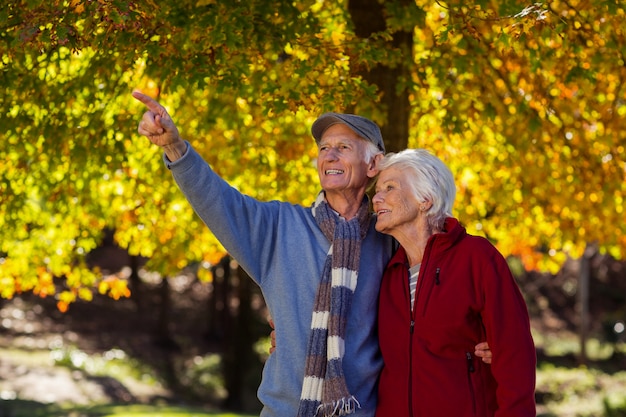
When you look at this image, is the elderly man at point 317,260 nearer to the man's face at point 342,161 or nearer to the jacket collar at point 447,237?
the man's face at point 342,161

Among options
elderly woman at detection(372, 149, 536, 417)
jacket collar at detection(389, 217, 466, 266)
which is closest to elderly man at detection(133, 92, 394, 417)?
elderly woman at detection(372, 149, 536, 417)

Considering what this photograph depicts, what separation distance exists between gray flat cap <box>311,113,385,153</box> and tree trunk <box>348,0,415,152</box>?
215cm

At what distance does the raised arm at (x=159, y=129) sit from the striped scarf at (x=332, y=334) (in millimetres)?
730

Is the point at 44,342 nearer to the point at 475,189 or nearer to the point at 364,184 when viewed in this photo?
the point at 475,189

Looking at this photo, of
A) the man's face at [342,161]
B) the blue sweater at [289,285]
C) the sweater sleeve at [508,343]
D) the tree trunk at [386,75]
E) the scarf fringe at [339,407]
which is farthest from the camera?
the tree trunk at [386,75]

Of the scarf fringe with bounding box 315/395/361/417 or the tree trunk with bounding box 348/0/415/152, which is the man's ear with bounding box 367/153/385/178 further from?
the tree trunk with bounding box 348/0/415/152

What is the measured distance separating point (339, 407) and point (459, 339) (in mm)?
531

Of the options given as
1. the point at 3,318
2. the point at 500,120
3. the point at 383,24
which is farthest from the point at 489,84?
the point at 3,318

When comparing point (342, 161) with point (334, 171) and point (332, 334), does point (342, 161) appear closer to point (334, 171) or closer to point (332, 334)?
point (334, 171)

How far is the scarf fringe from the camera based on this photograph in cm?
351

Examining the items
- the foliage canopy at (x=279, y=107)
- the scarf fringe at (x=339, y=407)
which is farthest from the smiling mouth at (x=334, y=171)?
the foliage canopy at (x=279, y=107)

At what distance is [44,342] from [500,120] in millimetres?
16547

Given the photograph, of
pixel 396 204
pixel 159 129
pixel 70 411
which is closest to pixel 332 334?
pixel 396 204

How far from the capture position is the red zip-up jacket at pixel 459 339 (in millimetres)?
3307
